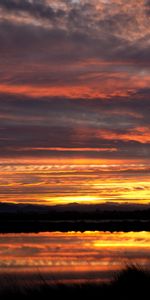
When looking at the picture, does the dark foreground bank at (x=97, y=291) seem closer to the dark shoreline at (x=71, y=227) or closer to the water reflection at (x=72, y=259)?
the water reflection at (x=72, y=259)

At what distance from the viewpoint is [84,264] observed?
1117 inches

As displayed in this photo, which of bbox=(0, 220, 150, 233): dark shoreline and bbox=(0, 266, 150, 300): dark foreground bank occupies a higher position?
bbox=(0, 266, 150, 300): dark foreground bank

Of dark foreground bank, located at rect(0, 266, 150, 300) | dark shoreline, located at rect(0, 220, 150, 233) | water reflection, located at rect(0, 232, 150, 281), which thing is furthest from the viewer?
dark shoreline, located at rect(0, 220, 150, 233)

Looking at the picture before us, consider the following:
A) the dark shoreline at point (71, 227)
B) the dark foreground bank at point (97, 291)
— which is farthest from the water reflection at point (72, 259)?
the dark shoreline at point (71, 227)

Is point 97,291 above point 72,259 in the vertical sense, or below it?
above

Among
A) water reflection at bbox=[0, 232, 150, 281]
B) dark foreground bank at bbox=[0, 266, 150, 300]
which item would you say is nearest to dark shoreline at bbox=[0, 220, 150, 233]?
water reflection at bbox=[0, 232, 150, 281]

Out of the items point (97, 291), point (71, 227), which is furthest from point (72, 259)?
point (71, 227)

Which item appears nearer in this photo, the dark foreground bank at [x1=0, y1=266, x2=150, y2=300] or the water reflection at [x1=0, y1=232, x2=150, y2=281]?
the dark foreground bank at [x1=0, y1=266, x2=150, y2=300]

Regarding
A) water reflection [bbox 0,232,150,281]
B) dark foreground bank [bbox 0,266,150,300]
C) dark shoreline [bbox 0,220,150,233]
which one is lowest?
dark shoreline [bbox 0,220,150,233]

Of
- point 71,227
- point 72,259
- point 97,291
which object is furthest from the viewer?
point 71,227

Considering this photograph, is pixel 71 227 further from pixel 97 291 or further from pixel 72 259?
pixel 97 291

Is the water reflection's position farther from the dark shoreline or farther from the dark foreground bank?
the dark shoreline

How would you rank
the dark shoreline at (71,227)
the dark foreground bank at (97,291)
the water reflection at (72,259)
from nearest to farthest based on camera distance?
the dark foreground bank at (97,291), the water reflection at (72,259), the dark shoreline at (71,227)

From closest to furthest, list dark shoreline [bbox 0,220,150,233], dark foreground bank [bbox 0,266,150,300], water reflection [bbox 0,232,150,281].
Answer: dark foreground bank [bbox 0,266,150,300]
water reflection [bbox 0,232,150,281]
dark shoreline [bbox 0,220,150,233]
